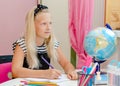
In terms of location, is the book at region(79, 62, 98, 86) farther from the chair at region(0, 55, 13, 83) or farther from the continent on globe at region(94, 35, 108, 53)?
the chair at region(0, 55, 13, 83)

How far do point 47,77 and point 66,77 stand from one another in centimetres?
13

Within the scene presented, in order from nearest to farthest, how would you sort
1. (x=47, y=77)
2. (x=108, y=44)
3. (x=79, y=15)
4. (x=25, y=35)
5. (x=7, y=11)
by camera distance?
(x=108, y=44) → (x=47, y=77) → (x=25, y=35) → (x=79, y=15) → (x=7, y=11)

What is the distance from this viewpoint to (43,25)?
1915 mm

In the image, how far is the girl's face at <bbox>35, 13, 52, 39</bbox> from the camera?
74.9 inches

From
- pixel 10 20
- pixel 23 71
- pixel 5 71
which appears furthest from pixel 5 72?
pixel 10 20

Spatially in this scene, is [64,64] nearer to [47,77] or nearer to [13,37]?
[47,77]

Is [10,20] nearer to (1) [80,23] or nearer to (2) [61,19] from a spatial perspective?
(2) [61,19]

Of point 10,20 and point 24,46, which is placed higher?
point 10,20

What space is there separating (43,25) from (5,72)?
17.3 inches

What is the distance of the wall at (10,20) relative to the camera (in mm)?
2861

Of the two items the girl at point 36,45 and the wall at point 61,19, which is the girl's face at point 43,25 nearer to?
the girl at point 36,45

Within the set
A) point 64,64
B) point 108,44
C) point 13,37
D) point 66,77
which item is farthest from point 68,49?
point 108,44

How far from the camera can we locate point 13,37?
2.95 metres

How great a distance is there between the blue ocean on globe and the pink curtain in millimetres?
953
